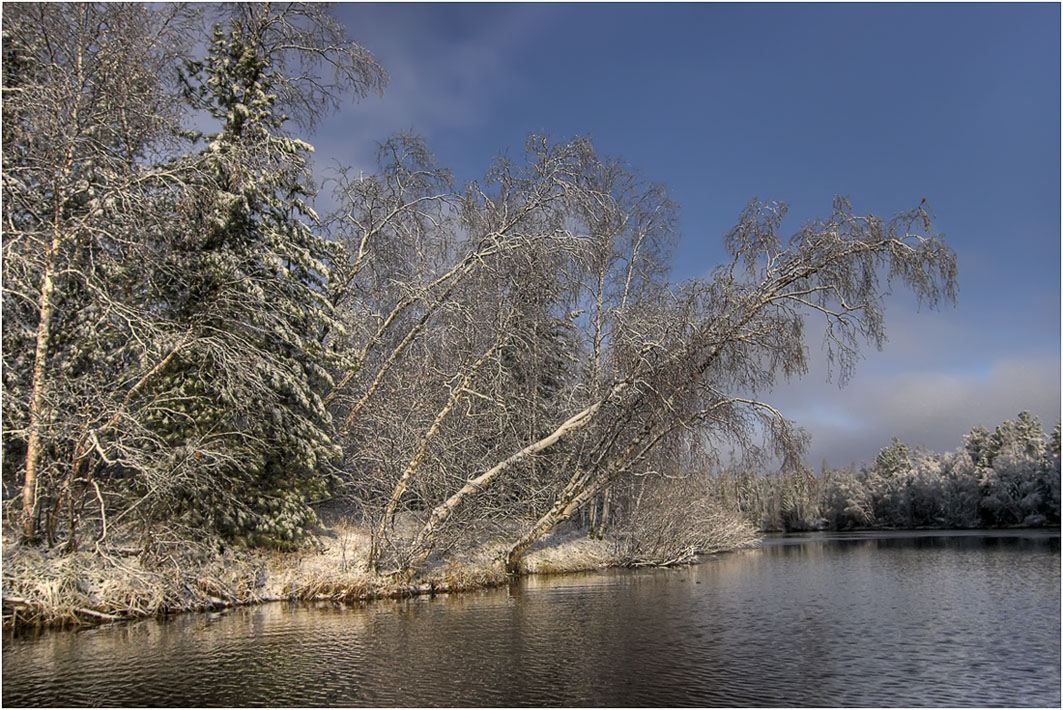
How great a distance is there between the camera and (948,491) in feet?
246

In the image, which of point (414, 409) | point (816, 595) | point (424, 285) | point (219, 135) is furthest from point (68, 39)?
point (816, 595)

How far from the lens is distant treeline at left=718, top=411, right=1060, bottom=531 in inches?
2509

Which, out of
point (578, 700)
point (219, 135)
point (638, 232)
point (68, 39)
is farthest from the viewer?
point (638, 232)

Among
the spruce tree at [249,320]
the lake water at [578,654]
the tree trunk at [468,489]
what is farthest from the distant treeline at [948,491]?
the spruce tree at [249,320]

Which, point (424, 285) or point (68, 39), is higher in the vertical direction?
point (68, 39)

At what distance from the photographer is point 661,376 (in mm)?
18172

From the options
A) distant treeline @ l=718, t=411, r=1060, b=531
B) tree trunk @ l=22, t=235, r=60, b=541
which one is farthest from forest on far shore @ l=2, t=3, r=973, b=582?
distant treeline @ l=718, t=411, r=1060, b=531

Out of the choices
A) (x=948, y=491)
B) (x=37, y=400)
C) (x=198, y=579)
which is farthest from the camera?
(x=948, y=491)

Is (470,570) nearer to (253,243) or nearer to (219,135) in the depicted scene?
(253,243)

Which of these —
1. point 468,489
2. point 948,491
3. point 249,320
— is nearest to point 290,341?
point 249,320

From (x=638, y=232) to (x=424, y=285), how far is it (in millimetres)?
8255

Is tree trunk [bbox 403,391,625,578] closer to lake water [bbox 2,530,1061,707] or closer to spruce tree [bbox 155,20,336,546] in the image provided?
lake water [bbox 2,530,1061,707]

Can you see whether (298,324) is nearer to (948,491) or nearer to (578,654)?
(578,654)

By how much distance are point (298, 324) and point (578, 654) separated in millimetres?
11096
